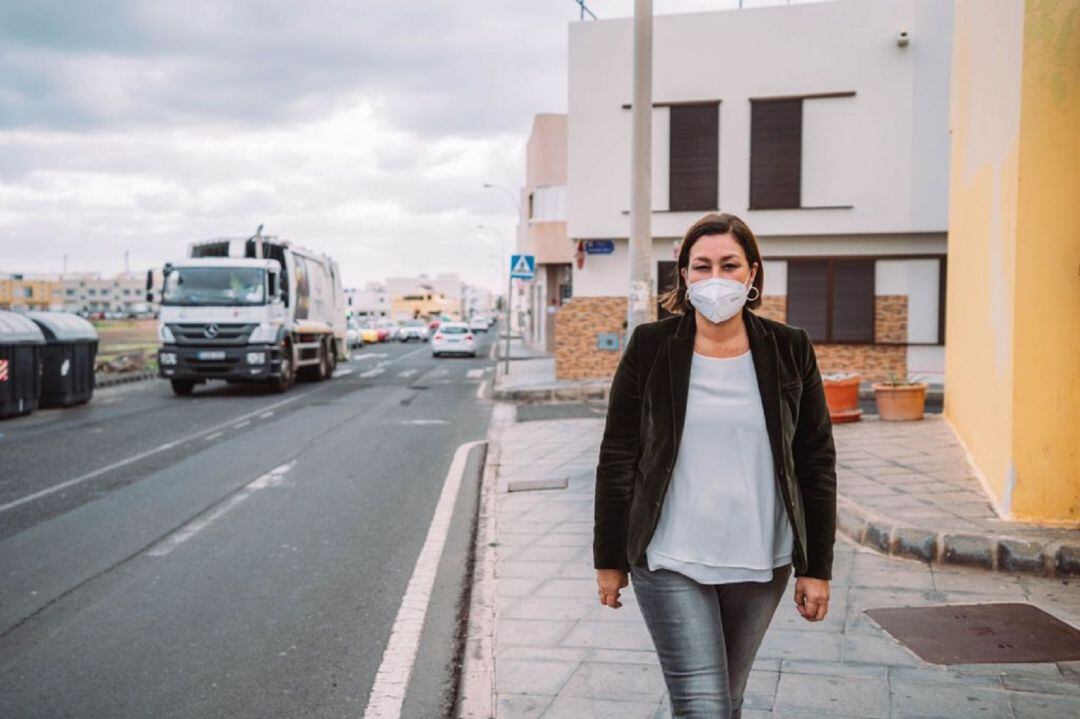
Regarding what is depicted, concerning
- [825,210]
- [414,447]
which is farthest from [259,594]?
[825,210]

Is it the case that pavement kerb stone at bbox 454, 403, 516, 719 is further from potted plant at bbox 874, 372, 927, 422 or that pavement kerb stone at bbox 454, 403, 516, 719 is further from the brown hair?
potted plant at bbox 874, 372, 927, 422

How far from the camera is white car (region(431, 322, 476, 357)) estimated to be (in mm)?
40250

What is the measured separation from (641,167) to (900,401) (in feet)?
16.2

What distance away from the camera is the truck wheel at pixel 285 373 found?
71.1 ft

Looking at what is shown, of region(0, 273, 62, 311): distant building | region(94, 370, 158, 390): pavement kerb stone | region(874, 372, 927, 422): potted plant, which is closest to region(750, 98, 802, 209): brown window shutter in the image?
region(874, 372, 927, 422): potted plant

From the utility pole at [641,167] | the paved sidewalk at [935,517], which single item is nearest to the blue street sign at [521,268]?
the utility pole at [641,167]

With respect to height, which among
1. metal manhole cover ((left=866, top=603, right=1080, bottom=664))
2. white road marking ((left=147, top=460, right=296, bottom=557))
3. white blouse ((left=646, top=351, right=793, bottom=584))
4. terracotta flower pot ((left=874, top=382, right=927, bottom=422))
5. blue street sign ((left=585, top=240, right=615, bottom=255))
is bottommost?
white road marking ((left=147, top=460, right=296, bottom=557))

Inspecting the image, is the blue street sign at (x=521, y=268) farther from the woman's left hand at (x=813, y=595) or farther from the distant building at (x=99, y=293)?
the distant building at (x=99, y=293)

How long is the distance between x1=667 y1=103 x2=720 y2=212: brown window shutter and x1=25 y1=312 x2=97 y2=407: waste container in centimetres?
1237

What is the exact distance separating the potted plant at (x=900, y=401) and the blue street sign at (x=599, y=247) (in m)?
10.2

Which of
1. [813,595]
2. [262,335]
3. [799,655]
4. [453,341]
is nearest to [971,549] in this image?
[799,655]

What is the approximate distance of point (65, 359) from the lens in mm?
18625

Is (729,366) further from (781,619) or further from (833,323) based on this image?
(833,323)

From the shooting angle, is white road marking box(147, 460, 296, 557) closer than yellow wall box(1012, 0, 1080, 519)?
No
